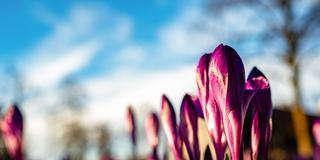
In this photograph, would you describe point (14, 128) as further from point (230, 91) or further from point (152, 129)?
point (230, 91)

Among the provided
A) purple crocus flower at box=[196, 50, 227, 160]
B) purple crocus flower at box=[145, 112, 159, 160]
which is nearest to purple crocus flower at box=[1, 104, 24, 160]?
purple crocus flower at box=[145, 112, 159, 160]

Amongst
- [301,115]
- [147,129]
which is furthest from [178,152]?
[301,115]

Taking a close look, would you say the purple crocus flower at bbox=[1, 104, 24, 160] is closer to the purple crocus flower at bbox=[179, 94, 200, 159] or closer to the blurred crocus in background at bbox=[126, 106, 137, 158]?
the purple crocus flower at bbox=[179, 94, 200, 159]

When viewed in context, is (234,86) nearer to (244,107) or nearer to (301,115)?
(244,107)

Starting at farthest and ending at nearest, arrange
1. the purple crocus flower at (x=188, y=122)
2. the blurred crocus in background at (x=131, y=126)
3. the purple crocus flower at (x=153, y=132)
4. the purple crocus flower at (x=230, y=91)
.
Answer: the blurred crocus in background at (x=131, y=126) → the purple crocus flower at (x=153, y=132) → the purple crocus flower at (x=188, y=122) → the purple crocus flower at (x=230, y=91)

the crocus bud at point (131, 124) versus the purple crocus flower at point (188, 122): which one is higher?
the crocus bud at point (131, 124)

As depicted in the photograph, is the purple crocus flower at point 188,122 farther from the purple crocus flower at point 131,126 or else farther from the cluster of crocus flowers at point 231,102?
the purple crocus flower at point 131,126

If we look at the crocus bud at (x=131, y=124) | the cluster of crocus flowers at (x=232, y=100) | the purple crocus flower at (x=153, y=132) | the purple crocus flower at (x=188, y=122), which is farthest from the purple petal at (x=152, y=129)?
the cluster of crocus flowers at (x=232, y=100)
